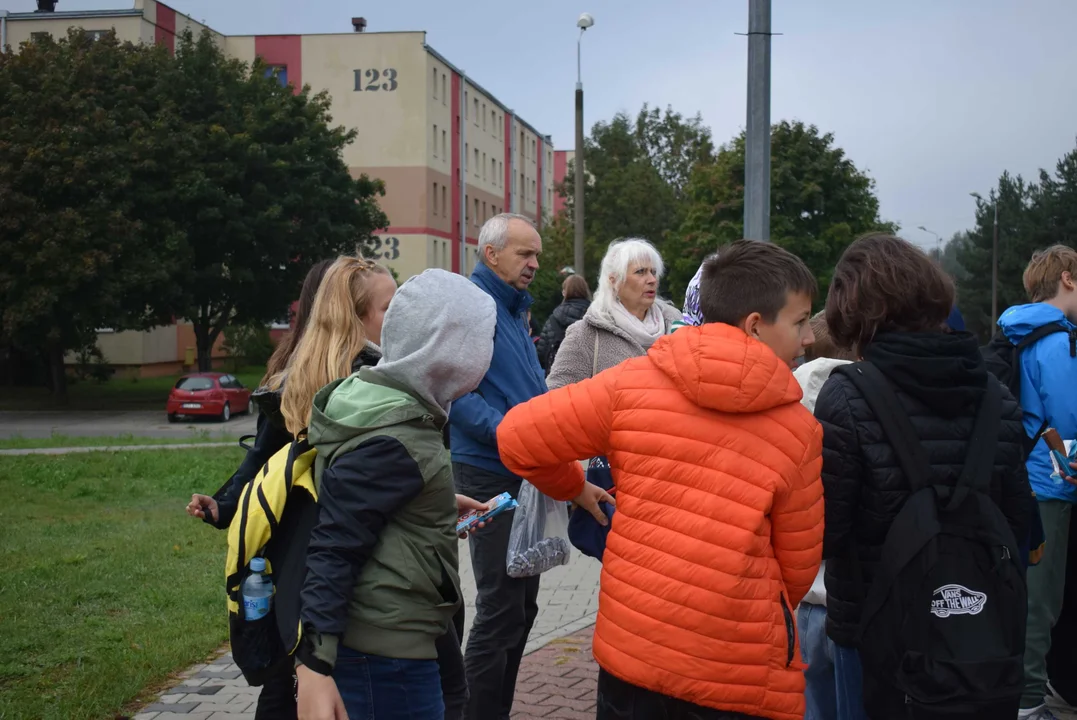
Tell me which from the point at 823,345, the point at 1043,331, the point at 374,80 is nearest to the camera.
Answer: the point at 823,345

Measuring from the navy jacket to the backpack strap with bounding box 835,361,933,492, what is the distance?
1.76 metres

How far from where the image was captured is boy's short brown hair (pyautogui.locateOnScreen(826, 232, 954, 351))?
2.94 m

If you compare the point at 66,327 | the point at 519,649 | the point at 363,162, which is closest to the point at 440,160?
the point at 363,162

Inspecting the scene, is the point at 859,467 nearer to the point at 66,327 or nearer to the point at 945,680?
the point at 945,680

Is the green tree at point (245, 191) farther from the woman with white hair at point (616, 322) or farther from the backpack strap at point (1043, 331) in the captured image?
the backpack strap at point (1043, 331)

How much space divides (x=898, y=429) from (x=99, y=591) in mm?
6060

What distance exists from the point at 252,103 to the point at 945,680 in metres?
40.6

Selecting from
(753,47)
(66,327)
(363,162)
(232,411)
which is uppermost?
(363,162)

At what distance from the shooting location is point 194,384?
104 feet

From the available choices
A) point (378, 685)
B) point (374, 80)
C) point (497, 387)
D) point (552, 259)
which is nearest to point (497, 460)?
point (497, 387)

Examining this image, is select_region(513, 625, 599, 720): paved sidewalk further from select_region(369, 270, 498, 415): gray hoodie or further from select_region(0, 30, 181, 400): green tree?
select_region(0, 30, 181, 400): green tree

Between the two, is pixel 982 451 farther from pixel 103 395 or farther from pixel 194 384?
pixel 103 395

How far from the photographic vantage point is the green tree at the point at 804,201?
33281 mm

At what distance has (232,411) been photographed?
3316 centimetres
